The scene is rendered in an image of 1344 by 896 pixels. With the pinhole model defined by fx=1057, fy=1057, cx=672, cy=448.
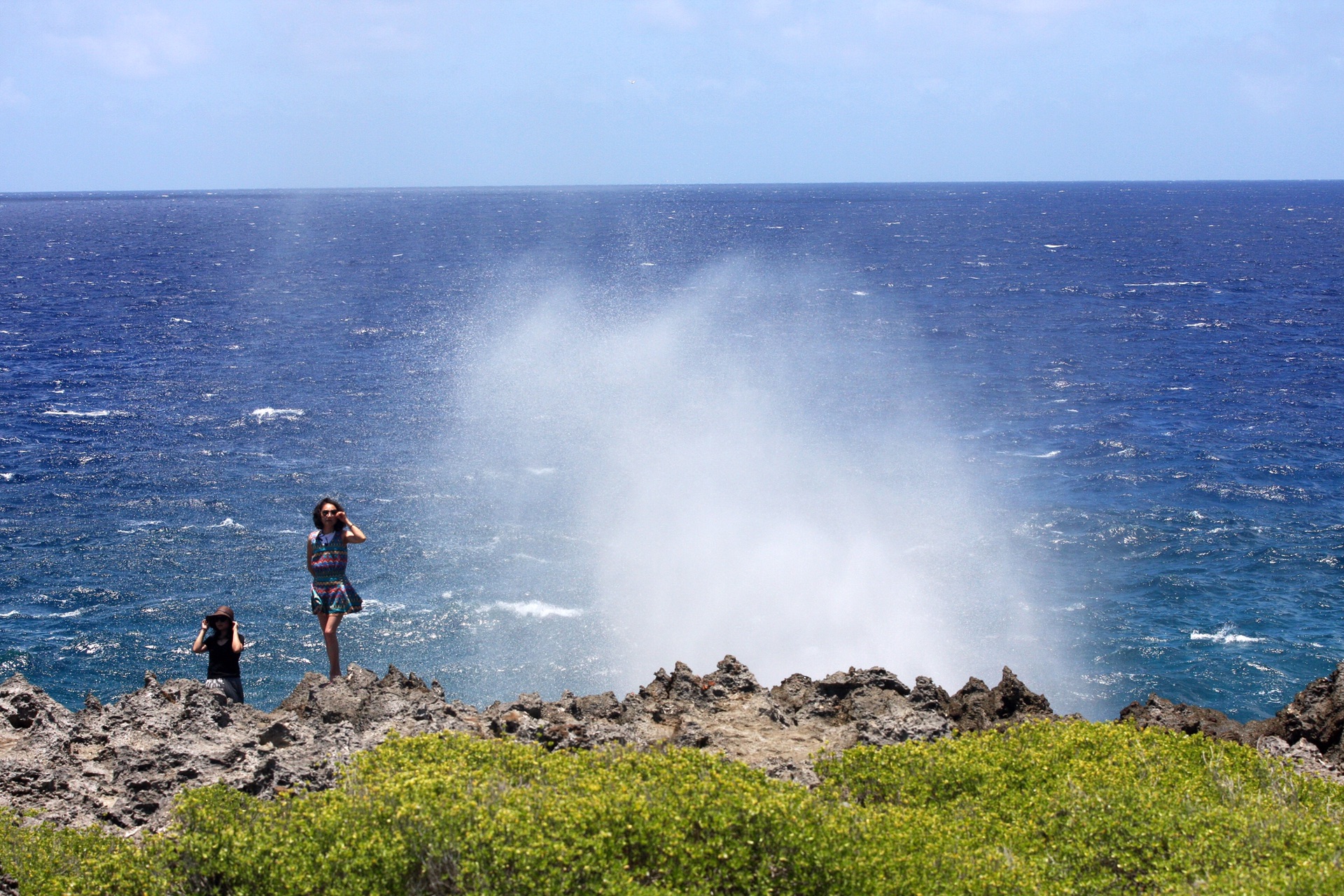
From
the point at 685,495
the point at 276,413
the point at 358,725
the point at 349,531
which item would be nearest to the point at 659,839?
the point at 358,725

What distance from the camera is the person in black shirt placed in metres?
23.0

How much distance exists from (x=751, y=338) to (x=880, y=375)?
63.8 ft

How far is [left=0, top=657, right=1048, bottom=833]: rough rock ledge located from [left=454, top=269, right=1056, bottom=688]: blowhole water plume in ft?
60.8

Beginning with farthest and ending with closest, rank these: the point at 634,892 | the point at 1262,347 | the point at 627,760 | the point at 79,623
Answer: the point at 1262,347 < the point at 79,623 < the point at 627,760 < the point at 634,892

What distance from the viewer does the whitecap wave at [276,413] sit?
79875 millimetres

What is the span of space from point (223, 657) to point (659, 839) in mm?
12892

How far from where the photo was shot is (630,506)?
209ft

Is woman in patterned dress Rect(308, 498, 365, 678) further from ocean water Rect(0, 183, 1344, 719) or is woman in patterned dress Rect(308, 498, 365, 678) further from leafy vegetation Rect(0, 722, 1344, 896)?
ocean water Rect(0, 183, 1344, 719)

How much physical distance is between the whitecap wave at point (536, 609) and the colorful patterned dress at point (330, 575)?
2564 centimetres

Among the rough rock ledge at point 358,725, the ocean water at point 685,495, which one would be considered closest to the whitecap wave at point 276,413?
the ocean water at point 685,495

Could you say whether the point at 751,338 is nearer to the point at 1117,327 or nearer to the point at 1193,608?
the point at 1117,327

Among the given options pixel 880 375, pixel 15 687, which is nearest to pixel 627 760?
pixel 15 687

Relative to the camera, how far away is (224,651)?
2341cm

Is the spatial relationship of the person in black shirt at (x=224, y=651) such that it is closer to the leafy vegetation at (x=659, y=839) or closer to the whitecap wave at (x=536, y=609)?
the leafy vegetation at (x=659, y=839)
